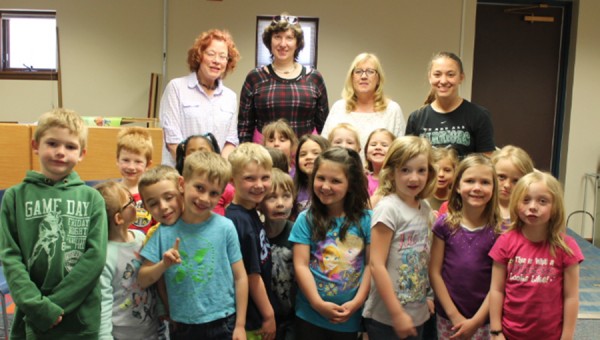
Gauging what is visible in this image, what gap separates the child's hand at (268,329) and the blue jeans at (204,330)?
6.5 inches

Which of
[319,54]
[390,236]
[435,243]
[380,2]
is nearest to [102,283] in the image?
[390,236]

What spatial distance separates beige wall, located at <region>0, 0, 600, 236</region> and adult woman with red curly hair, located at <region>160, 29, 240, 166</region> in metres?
2.80

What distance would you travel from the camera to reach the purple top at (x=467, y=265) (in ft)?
6.95

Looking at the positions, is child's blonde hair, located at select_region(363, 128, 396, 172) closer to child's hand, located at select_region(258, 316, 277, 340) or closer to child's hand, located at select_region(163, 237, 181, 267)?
child's hand, located at select_region(258, 316, 277, 340)

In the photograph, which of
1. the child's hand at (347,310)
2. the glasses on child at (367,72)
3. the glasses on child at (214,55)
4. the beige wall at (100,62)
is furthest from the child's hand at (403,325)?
the beige wall at (100,62)

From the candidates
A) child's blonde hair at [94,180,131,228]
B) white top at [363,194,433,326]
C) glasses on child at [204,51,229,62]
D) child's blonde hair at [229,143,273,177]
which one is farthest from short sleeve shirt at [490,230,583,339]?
glasses on child at [204,51,229,62]

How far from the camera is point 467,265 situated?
212 cm

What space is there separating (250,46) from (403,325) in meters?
4.52

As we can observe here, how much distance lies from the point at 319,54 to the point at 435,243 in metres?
4.20

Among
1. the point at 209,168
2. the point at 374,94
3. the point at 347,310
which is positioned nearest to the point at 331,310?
the point at 347,310

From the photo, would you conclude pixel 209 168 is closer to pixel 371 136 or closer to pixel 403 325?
pixel 403 325

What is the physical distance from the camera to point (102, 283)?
1917mm

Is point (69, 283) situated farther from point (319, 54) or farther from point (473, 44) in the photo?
point (473, 44)

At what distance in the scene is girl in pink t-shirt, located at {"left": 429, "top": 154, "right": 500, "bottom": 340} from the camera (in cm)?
212
